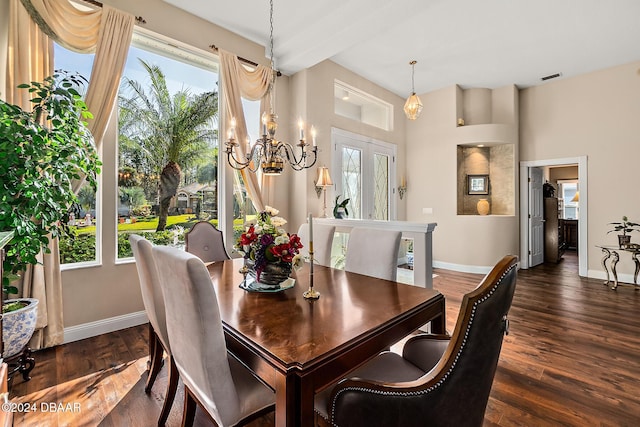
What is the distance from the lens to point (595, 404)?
1844mm

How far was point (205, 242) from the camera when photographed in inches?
114

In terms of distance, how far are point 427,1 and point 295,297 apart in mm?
2994

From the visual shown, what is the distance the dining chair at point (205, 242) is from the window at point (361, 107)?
2.95m

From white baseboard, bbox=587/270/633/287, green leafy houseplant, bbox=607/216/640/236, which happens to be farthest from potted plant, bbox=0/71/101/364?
white baseboard, bbox=587/270/633/287

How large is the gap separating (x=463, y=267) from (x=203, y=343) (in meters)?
5.48

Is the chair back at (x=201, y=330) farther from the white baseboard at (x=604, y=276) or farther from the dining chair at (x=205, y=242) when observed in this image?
the white baseboard at (x=604, y=276)

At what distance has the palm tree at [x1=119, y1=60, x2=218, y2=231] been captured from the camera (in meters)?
3.05

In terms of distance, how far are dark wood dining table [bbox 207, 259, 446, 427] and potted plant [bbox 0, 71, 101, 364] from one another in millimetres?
1291

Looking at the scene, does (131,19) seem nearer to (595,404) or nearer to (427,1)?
(427,1)

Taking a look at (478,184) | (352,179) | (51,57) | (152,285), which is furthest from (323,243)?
(478,184)

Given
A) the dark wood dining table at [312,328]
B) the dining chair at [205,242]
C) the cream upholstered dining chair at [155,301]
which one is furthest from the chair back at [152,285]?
the dining chair at [205,242]

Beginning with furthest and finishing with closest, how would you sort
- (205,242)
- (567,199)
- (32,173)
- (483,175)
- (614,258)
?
1. (567,199)
2. (483,175)
3. (614,258)
4. (205,242)
5. (32,173)

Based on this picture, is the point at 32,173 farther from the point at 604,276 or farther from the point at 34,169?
the point at 604,276

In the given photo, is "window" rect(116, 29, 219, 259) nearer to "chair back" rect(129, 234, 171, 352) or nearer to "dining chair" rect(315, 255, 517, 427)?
"chair back" rect(129, 234, 171, 352)
